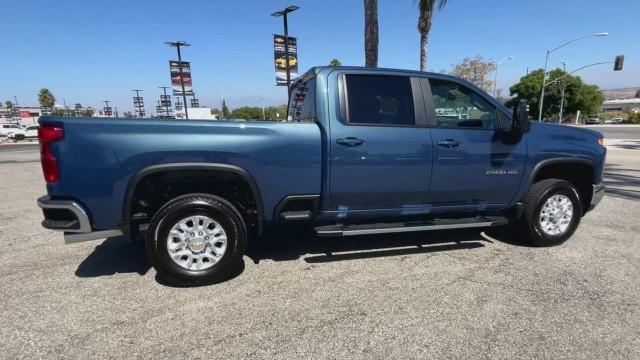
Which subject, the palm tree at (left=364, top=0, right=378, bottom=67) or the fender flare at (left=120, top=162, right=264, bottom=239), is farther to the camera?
the palm tree at (left=364, top=0, right=378, bottom=67)

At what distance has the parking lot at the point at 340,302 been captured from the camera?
2.37 metres

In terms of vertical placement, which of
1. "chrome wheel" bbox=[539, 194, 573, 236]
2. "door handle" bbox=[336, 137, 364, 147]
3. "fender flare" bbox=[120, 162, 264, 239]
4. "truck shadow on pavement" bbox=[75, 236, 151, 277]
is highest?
"door handle" bbox=[336, 137, 364, 147]

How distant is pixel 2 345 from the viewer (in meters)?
2.36

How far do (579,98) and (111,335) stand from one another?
219ft

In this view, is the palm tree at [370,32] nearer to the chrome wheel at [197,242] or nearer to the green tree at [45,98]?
the chrome wheel at [197,242]

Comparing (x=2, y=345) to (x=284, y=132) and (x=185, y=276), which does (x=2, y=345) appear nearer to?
(x=185, y=276)

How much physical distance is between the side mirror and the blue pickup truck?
1 centimetres

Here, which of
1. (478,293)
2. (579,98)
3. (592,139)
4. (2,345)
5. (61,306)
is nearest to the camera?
(2,345)

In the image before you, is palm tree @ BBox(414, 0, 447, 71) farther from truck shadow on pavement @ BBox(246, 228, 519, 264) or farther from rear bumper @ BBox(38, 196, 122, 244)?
rear bumper @ BBox(38, 196, 122, 244)

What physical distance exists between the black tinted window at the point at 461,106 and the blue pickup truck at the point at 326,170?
13 mm

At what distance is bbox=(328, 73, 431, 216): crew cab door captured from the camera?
10.9ft

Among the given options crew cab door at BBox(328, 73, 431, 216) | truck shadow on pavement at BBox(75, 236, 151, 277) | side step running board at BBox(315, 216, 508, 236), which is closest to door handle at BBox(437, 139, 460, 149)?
crew cab door at BBox(328, 73, 431, 216)

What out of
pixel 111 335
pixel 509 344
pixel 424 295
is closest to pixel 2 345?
pixel 111 335

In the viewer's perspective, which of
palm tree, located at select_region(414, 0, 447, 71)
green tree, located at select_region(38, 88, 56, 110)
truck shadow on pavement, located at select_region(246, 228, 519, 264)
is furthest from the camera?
green tree, located at select_region(38, 88, 56, 110)
